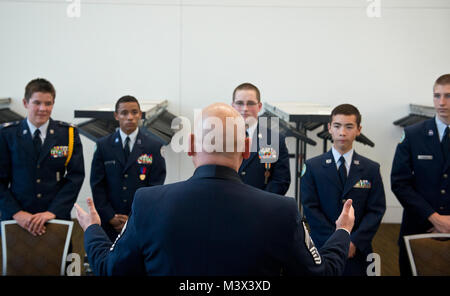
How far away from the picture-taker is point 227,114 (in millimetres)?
1124

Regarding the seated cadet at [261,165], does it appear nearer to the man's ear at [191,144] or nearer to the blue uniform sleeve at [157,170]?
the blue uniform sleeve at [157,170]

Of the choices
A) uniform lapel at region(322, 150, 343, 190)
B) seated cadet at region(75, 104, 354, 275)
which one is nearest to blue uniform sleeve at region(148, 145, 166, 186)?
uniform lapel at region(322, 150, 343, 190)

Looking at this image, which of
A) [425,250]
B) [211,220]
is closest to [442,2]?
[425,250]

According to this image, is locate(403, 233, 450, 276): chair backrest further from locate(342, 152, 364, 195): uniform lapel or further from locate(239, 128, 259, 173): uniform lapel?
locate(239, 128, 259, 173): uniform lapel

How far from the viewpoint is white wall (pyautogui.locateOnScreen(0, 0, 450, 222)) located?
4.82m

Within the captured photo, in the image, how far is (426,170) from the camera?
247 cm

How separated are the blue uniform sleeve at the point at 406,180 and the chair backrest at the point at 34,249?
79.8 inches

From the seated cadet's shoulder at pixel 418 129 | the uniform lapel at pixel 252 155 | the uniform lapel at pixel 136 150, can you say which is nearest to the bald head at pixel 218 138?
the uniform lapel at pixel 252 155

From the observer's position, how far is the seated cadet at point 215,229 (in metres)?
0.99

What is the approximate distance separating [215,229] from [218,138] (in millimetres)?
256

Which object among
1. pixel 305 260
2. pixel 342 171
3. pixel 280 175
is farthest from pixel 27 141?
pixel 305 260

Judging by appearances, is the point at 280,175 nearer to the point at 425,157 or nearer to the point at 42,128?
the point at 425,157
